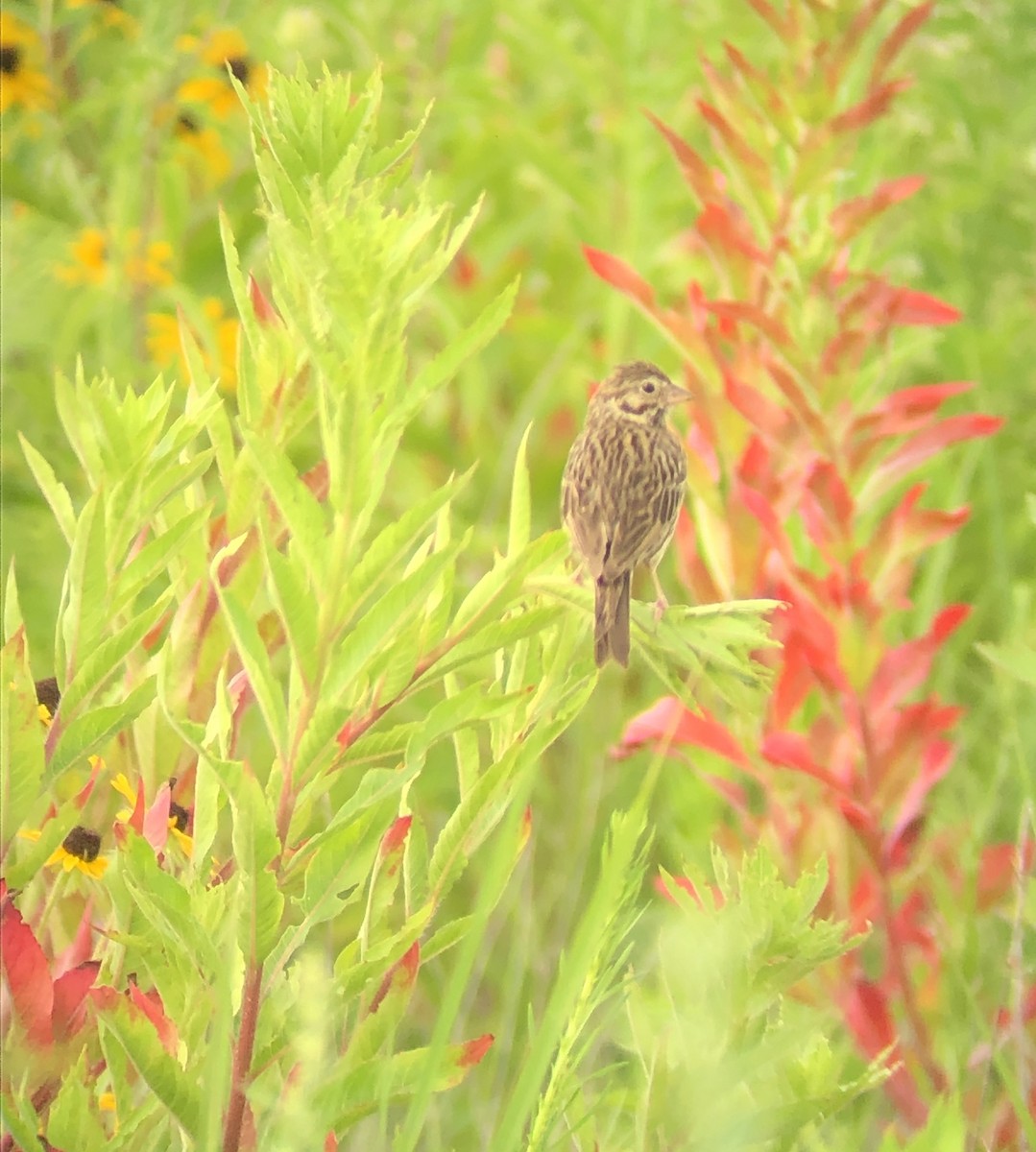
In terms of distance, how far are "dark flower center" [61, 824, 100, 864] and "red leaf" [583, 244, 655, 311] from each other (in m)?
0.63

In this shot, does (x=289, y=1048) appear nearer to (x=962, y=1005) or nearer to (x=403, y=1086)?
(x=403, y=1086)

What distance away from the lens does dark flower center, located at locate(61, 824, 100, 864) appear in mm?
771

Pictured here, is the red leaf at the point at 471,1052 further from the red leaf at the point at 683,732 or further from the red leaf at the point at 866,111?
the red leaf at the point at 866,111

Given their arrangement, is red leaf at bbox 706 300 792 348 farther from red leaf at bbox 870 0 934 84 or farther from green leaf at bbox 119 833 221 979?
green leaf at bbox 119 833 221 979

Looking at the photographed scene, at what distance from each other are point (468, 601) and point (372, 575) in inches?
2.7

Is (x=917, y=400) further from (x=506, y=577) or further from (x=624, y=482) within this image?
(x=506, y=577)

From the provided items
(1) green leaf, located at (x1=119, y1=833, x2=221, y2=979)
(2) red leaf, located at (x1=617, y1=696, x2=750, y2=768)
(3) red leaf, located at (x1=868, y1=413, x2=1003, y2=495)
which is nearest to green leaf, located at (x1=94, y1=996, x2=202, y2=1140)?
(1) green leaf, located at (x1=119, y1=833, x2=221, y2=979)

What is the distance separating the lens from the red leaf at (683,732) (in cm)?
112

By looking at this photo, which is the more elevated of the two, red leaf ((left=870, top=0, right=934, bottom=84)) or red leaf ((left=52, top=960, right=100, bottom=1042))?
red leaf ((left=870, top=0, right=934, bottom=84))

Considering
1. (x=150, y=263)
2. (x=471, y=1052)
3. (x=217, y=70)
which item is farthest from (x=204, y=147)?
(x=471, y=1052)

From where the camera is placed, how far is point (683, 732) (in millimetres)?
1164

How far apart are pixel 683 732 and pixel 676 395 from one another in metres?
0.30

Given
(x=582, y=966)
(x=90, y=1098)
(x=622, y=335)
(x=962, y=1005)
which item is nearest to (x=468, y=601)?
(x=582, y=966)

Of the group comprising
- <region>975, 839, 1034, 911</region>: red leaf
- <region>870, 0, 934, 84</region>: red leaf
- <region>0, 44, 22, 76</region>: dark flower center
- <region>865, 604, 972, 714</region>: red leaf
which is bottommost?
<region>975, 839, 1034, 911</region>: red leaf
